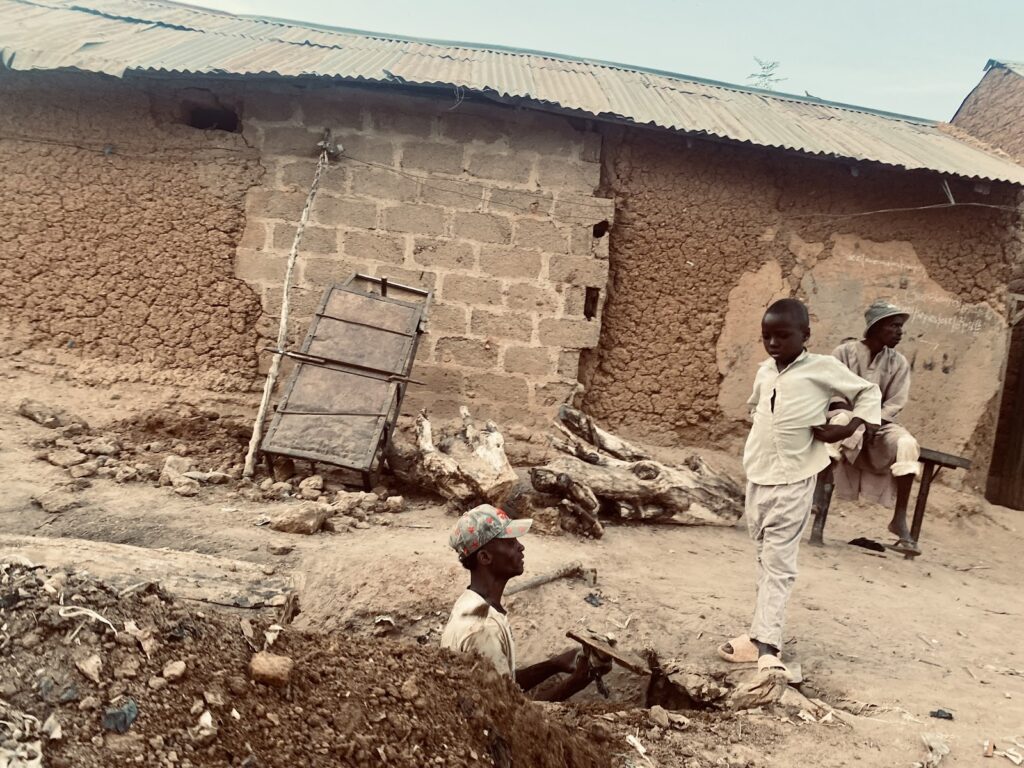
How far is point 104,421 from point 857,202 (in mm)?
5718

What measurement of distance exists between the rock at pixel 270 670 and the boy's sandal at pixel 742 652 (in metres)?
1.75

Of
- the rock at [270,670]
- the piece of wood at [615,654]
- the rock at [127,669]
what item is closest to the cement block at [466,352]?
the piece of wood at [615,654]

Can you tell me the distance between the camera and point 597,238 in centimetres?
550

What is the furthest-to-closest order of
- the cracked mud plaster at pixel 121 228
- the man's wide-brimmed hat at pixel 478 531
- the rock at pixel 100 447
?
the cracked mud plaster at pixel 121 228 < the rock at pixel 100 447 < the man's wide-brimmed hat at pixel 478 531

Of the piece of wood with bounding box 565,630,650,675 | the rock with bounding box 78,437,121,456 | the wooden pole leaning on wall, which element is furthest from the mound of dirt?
the wooden pole leaning on wall

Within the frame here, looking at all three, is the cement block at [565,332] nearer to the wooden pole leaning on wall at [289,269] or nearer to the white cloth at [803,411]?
the wooden pole leaning on wall at [289,269]

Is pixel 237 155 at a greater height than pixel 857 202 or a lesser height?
lesser

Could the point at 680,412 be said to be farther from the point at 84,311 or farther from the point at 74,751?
the point at 74,751

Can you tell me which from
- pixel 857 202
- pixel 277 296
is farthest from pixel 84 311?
pixel 857 202

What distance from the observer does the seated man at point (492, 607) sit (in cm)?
223

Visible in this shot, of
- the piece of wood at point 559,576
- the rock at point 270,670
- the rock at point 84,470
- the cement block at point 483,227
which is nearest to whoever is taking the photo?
the rock at point 270,670

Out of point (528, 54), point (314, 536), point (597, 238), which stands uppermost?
point (528, 54)

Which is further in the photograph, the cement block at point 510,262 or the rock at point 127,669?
the cement block at point 510,262

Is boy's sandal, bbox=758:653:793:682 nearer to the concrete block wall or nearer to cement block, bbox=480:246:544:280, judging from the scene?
the concrete block wall
